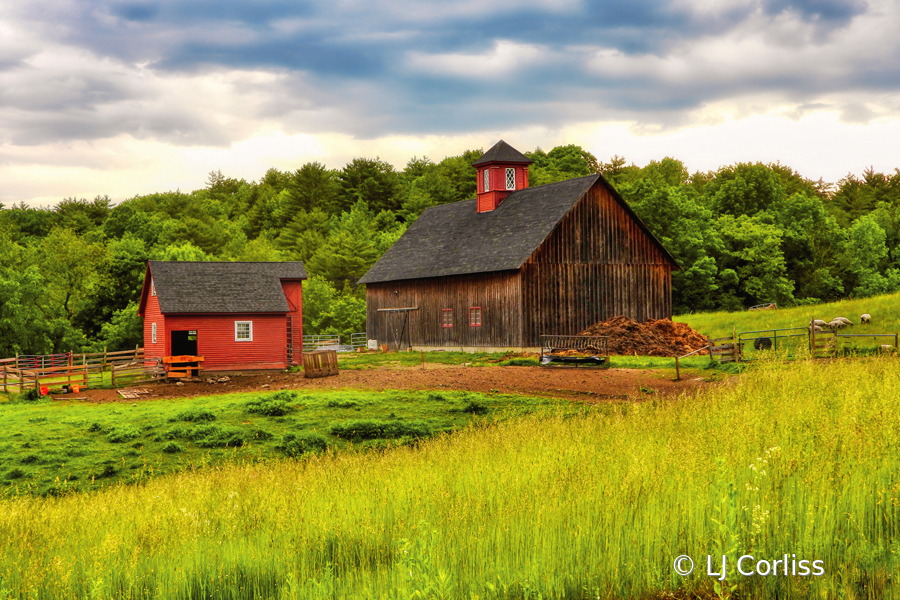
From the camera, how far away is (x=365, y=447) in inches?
649

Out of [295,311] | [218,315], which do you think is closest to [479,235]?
[295,311]

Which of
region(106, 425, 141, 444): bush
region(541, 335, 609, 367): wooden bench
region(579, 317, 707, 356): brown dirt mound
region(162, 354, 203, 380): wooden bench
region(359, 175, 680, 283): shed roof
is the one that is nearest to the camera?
region(106, 425, 141, 444): bush

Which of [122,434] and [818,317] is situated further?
[818,317]

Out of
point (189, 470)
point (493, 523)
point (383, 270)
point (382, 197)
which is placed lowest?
point (189, 470)

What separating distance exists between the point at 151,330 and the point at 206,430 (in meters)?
24.6

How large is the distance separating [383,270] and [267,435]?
32145mm

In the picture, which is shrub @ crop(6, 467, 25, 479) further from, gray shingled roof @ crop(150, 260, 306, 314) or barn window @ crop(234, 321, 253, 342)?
barn window @ crop(234, 321, 253, 342)

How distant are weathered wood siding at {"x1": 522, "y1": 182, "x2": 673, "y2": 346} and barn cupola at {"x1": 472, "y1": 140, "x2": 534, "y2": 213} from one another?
7963 millimetres

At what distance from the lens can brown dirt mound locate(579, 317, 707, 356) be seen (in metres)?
35.8

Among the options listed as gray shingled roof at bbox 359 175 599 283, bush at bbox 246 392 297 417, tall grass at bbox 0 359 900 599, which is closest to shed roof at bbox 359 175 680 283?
gray shingled roof at bbox 359 175 599 283

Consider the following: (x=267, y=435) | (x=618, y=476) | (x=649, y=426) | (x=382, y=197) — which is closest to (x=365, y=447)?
(x=267, y=435)

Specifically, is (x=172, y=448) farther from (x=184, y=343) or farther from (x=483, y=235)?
(x=483, y=235)

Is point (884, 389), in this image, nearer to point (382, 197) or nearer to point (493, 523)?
point (493, 523)

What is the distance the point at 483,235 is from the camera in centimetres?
4412
